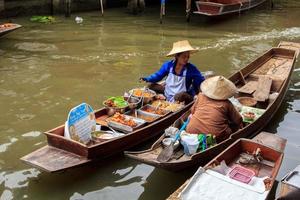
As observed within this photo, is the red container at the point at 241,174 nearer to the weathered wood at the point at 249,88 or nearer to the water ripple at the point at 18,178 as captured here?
the water ripple at the point at 18,178

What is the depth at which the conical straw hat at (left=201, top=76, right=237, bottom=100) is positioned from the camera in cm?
552

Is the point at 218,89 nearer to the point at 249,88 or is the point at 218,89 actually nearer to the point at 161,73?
the point at 161,73

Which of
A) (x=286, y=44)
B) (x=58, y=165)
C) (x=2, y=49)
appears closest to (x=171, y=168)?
(x=58, y=165)

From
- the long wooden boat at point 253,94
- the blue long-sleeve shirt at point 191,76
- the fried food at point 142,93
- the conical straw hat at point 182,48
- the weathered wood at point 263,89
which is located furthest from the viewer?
the weathered wood at point 263,89

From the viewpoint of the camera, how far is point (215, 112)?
215 inches

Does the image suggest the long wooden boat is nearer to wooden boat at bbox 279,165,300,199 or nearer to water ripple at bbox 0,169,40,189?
wooden boat at bbox 279,165,300,199

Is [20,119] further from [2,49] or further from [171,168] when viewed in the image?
[2,49]

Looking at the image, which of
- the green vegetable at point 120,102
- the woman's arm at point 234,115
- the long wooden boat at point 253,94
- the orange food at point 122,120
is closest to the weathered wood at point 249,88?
the long wooden boat at point 253,94

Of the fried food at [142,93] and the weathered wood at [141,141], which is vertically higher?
the fried food at [142,93]

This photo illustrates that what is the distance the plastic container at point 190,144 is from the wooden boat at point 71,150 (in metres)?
0.79

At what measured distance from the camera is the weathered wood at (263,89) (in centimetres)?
719

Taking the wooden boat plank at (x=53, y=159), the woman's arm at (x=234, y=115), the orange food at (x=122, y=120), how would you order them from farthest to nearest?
the orange food at (x=122, y=120)
the woman's arm at (x=234, y=115)
the wooden boat plank at (x=53, y=159)

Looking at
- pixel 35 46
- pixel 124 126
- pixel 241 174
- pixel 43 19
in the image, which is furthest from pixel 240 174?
pixel 43 19

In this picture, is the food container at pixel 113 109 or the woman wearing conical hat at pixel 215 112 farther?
the food container at pixel 113 109
